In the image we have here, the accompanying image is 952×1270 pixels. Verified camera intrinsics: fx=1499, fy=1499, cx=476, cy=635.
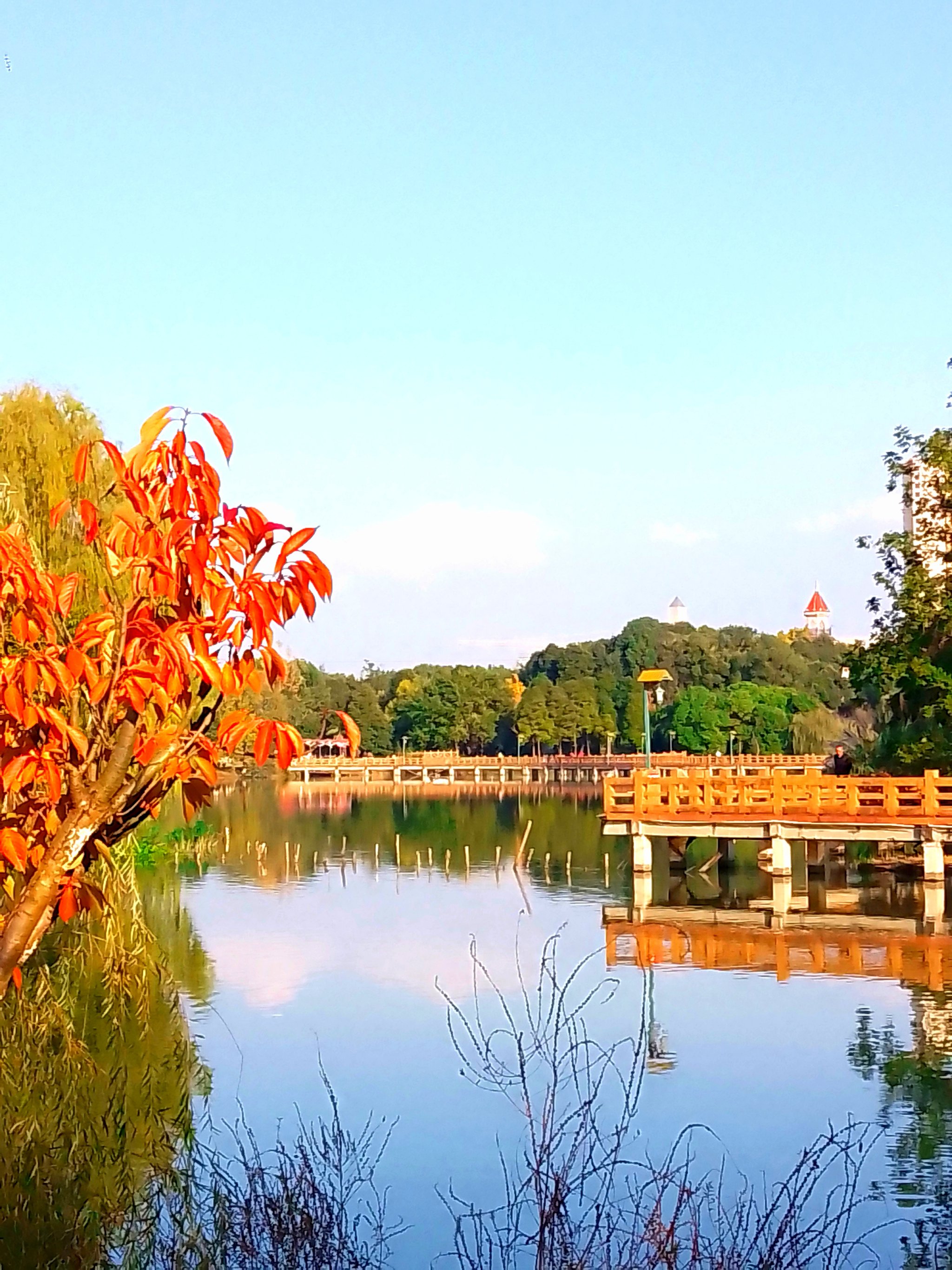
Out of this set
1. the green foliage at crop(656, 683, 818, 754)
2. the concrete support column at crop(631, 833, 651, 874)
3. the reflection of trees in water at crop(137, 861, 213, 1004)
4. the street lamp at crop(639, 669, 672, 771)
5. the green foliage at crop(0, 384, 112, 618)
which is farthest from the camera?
the green foliage at crop(656, 683, 818, 754)

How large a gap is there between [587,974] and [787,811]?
Answer: 29.1 feet

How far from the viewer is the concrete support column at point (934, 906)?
2247cm

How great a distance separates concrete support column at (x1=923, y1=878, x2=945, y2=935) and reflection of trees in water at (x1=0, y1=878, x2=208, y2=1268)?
10891mm

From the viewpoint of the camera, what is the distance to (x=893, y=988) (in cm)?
1761

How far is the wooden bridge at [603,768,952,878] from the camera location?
25156mm

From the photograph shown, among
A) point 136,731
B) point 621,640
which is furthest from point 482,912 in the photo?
point 621,640

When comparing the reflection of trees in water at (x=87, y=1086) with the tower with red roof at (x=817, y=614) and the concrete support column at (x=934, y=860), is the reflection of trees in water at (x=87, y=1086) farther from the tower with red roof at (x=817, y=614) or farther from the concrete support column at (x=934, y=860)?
the tower with red roof at (x=817, y=614)

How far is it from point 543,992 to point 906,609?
1490 centimetres

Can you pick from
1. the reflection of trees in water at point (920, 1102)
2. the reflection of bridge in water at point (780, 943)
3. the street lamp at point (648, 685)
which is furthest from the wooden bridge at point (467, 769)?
the reflection of trees in water at point (920, 1102)

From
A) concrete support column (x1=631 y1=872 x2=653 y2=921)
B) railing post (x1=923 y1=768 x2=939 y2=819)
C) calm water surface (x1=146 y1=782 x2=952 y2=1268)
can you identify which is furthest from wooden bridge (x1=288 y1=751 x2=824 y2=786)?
railing post (x1=923 y1=768 x2=939 y2=819)

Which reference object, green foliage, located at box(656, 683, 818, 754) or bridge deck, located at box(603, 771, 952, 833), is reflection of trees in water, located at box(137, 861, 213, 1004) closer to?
bridge deck, located at box(603, 771, 952, 833)

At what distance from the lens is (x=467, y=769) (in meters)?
94.2

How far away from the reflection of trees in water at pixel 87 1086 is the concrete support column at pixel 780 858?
37.9 ft

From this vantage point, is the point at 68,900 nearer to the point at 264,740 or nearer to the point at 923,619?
the point at 264,740
